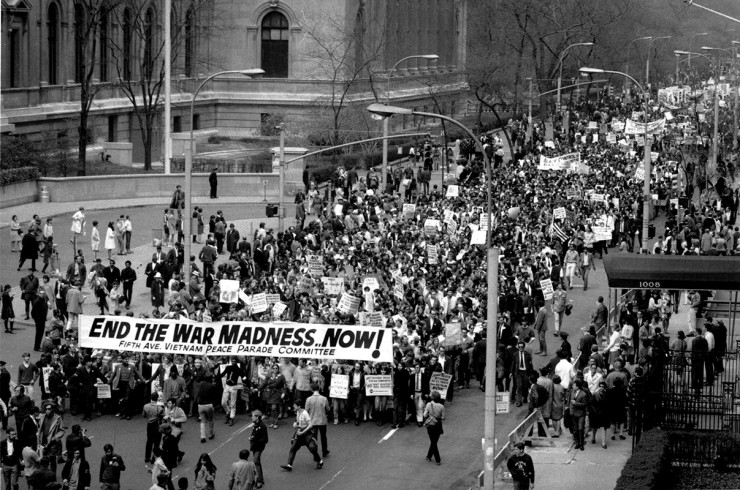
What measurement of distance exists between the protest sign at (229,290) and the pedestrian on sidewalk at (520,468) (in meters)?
12.6

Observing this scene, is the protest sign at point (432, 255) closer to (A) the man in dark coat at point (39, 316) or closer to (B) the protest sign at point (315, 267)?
(B) the protest sign at point (315, 267)

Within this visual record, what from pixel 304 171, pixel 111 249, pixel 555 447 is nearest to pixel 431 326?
pixel 555 447

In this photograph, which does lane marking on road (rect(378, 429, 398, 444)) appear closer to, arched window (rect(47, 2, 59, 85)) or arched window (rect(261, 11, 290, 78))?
arched window (rect(47, 2, 59, 85))

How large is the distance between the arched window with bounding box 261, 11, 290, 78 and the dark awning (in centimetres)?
5399

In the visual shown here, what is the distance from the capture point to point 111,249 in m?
45.9

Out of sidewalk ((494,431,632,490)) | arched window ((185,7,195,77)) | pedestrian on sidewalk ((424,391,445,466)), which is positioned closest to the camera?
sidewalk ((494,431,632,490))

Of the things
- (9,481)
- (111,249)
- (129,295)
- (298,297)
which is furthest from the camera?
(111,249)

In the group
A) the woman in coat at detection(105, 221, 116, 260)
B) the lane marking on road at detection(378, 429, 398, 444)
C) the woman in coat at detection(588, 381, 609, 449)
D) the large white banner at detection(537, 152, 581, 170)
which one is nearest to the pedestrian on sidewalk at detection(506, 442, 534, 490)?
the woman in coat at detection(588, 381, 609, 449)

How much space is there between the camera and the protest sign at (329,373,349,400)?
29.6m

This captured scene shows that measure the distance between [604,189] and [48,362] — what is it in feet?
92.9

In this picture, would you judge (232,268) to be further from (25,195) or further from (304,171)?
(304,171)

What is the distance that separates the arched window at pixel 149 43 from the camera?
7269 centimetres

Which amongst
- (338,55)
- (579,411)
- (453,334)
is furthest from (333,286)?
(338,55)

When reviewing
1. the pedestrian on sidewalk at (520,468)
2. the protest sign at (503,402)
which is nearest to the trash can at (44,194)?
the protest sign at (503,402)
